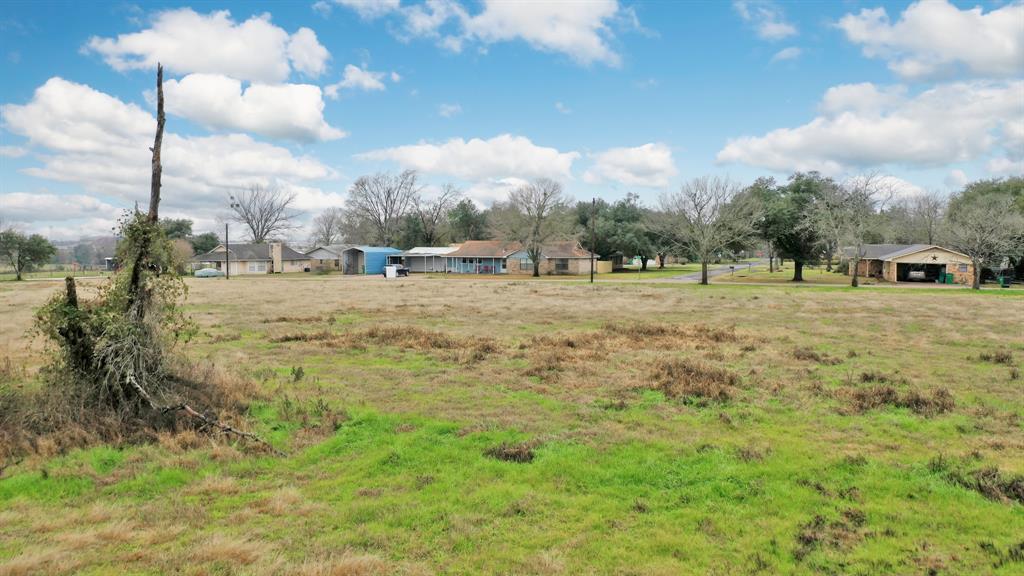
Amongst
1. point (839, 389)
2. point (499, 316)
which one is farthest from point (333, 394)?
point (499, 316)

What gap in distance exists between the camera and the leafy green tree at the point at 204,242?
3583 inches

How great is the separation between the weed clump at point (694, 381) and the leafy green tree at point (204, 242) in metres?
97.2

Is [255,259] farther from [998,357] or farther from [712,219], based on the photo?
[998,357]

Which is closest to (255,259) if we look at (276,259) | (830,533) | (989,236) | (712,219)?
(276,259)

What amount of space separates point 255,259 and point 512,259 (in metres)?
41.7

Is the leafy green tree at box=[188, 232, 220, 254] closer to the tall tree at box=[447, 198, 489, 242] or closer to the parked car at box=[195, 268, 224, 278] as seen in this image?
the parked car at box=[195, 268, 224, 278]

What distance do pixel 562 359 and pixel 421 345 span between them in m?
4.52

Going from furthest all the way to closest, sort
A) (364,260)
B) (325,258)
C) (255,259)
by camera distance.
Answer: (325,258), (255,259), (364,260)

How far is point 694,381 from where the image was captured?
11094 millimetres

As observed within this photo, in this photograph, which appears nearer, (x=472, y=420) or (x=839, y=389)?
(x=472, y=420)

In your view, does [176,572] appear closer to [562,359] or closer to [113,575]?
[113,575]

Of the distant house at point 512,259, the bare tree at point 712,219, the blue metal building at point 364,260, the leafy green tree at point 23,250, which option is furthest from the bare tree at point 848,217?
the leafy green tree at point 23,250

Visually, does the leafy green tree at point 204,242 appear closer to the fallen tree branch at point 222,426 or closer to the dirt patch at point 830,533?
the fallen tree branch at point 222,426

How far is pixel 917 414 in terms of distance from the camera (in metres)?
9.02
